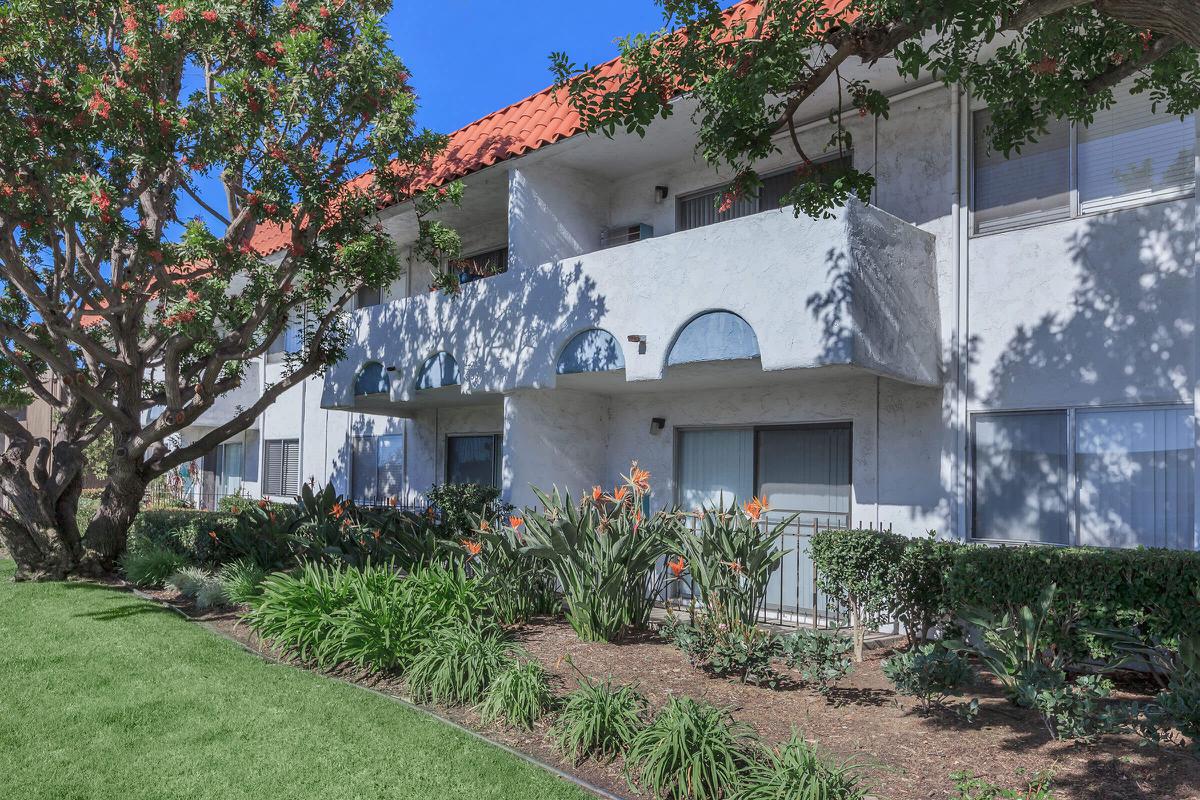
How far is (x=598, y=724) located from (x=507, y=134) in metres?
9.90

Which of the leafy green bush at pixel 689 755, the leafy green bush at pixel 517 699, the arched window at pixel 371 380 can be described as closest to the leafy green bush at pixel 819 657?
the leafy green bush at pixel 689 755

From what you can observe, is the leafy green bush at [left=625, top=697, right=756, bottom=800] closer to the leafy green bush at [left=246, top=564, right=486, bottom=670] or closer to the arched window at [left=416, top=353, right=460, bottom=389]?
the leafy green bush at [left=246, top=564, right=486, bottom=670]

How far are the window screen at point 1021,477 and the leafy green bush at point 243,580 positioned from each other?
7862mm

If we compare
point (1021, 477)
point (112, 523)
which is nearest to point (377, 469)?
point (112, 523)

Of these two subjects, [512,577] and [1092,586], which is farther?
[512,577]

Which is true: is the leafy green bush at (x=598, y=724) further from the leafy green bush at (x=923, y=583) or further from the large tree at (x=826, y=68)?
the large tree at (x=826, y=68)

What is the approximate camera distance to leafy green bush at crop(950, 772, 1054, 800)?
4426mm

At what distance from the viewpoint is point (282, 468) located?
2114cm

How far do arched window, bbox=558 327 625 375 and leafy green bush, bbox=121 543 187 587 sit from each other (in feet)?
20.8

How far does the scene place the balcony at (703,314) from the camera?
28.6 feet

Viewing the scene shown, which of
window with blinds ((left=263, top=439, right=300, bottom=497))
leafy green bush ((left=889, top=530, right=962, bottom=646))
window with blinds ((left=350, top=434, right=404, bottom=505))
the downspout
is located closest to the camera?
leafy green bush ((left=889, top=530, right=962, bottom=646))

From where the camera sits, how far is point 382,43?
11430 millimetres

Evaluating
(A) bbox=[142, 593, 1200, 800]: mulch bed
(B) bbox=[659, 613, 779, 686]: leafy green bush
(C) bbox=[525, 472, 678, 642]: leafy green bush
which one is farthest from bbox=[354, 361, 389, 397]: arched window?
(B) bbox=[659, 613, 779, 686]: leafy green bush

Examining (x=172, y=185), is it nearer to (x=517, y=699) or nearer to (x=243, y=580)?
(x=243, y=580)
